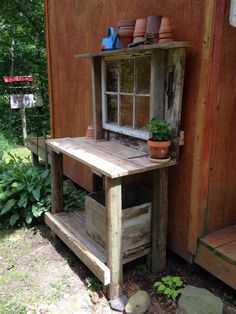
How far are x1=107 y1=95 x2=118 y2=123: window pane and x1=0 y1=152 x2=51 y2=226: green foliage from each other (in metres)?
1.20

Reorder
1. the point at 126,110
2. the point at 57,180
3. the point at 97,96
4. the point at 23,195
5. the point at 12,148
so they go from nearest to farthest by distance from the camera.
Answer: the point at 126,110, the point at 97,96, the point at 57,180, the point at 23,195, the point at 12,148

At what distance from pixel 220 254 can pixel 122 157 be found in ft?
3.24

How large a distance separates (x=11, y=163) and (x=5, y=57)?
6.19 meters

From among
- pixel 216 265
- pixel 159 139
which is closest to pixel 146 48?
pixel 159 139

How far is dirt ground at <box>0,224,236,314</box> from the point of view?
2.22m

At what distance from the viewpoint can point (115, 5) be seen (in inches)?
113

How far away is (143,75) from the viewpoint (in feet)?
8.08

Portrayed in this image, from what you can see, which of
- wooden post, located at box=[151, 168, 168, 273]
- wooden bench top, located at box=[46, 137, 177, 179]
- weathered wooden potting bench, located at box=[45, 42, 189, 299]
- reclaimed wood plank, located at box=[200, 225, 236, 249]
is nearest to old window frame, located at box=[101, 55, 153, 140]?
weathered wooden potting bench, located at box=[45, 42, 189, 299]

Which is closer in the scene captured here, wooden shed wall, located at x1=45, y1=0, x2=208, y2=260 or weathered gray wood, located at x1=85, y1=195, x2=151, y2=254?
wooden shed wall, located at x1=45, y1=0, x2=208, y2=260

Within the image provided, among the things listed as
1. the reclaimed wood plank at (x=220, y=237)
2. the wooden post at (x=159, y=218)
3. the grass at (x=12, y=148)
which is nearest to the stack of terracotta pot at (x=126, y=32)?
the wooden post at (x=159, y=218)

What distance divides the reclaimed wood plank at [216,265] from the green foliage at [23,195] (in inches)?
68.0

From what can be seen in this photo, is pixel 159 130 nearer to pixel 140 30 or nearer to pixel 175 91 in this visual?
pixel 175 91

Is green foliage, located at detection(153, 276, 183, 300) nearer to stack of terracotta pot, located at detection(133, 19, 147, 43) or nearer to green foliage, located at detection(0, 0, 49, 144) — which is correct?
stack of terracotta pot, located at detection(133, 19, 147, 43)

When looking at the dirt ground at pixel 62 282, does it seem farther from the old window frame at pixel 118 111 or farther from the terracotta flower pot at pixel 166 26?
the terracotta flower pot at pixel 166 26
